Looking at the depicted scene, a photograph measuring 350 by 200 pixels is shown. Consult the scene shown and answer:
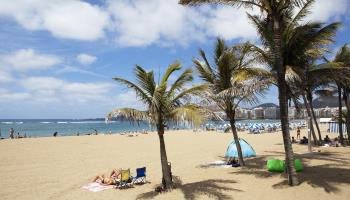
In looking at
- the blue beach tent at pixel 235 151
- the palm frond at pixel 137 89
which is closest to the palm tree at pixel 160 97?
the palm frond at pixel 137 89

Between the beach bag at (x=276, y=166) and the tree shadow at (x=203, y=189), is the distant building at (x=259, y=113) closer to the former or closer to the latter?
the beach bag at (x=276, y=166)

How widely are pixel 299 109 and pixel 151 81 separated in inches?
398

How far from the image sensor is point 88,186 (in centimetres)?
1216

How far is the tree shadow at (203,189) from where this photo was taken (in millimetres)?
10023

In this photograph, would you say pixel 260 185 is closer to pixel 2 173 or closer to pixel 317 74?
pixel 317 74

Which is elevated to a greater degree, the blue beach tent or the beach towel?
the blue beach tent

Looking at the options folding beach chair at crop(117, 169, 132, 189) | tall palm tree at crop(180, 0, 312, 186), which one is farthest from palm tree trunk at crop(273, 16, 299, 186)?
folding beach chair at crop(117, 169, 132, 189)

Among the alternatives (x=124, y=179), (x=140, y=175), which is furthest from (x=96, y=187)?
(x=140, y=175)

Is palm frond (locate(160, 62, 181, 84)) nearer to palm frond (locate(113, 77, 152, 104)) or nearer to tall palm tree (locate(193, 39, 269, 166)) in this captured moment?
palm frond (locate(113, 77, 152, 104))

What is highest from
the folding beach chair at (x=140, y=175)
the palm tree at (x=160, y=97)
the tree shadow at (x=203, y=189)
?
the palm tree at (x=160, y=97)

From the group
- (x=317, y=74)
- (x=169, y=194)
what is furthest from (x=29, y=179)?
(x=317, y=74)

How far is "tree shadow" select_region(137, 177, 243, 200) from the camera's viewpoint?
1002 cm

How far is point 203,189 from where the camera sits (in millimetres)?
10719

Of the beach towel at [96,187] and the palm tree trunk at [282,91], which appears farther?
the beach towel at [96,187]
